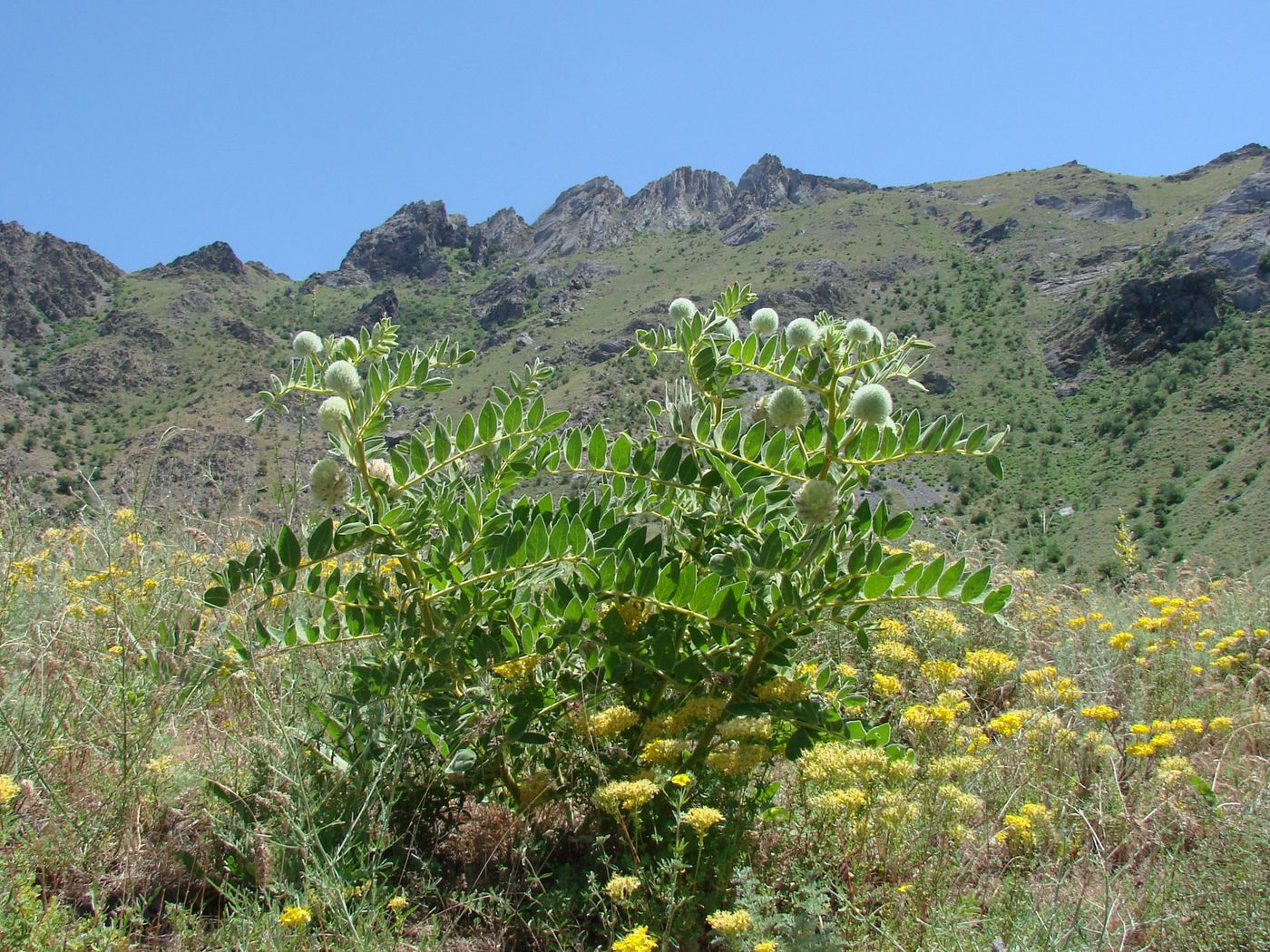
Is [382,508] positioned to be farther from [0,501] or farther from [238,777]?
[0,501]

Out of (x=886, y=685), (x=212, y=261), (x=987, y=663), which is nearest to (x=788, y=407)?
(x=886, y=685)

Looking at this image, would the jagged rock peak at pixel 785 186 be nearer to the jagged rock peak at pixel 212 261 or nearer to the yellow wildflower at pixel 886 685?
the jagged rock peak at pixel 212 261

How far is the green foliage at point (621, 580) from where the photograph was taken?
5.90ft

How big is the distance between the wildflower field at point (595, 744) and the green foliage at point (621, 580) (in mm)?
11

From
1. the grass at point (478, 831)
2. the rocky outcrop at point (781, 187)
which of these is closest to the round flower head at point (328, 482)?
the grass at point (478, 831)

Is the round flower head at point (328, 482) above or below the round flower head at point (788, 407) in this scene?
below

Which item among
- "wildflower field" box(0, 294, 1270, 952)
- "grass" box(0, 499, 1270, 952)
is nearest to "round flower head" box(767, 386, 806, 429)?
"wildflower field" box(0, 294, 1270, 952)

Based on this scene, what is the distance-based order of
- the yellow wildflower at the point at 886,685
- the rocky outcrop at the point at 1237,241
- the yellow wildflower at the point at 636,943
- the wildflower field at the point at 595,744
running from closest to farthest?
1. the yellow wildflower at the point at 636,943
2. the wildflower field at the point at 595,744
3. the yellow wildflower at the point at 886,685
4. the rocky outcrop at the point at 1237,241

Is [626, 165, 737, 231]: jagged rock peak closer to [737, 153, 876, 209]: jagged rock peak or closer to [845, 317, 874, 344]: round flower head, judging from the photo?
[737, 153, 876, 209]: jagged rock peak

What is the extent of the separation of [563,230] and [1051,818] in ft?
550

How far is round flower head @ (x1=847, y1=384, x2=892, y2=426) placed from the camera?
1.69 meters

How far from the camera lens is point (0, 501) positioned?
3613mm

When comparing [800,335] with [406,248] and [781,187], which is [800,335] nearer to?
[406,248]

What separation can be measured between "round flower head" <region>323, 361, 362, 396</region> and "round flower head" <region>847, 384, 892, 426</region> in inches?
43.9
